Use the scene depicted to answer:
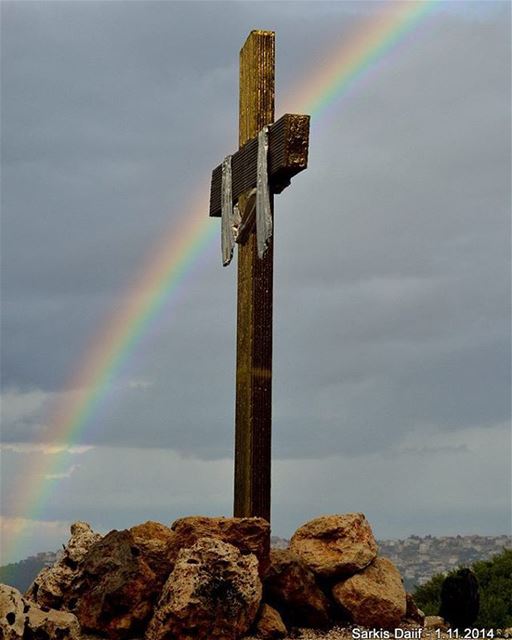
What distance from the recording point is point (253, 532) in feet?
35.2

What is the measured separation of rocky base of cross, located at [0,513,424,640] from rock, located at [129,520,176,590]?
0.04 feet

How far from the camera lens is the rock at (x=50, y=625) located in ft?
32.2

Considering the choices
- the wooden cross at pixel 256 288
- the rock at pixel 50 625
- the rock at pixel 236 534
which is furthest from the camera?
the wooden cross at pixel 256 288

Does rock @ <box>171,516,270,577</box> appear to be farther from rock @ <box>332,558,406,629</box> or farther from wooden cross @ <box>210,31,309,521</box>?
rock @ <box>332,558,406,629</box>

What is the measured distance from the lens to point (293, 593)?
36.1 ft

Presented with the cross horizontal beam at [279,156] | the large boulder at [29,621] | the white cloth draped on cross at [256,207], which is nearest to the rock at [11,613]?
the large boulder at [29,621]

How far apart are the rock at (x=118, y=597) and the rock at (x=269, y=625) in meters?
1.05

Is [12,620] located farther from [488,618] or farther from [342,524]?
[488,618]

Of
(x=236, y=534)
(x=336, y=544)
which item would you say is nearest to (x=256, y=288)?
(x=236, y=534)

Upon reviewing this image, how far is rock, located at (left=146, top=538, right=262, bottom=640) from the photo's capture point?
992cm

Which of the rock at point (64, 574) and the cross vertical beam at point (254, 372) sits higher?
the cross vertical beam at point (254, 372)

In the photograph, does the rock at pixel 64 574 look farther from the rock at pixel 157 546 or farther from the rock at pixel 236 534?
the rock at pixel 236 534

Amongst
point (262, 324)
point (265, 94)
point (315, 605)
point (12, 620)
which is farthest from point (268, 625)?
point (265, 94)

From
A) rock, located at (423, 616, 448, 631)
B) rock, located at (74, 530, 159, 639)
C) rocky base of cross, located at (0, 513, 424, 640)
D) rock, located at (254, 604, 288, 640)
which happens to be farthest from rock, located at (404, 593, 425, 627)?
rock, located at (74, 530, 159, 639)
